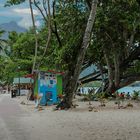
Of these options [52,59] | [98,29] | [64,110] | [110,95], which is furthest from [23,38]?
[64,110]

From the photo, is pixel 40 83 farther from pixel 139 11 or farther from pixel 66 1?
pixel 139 11

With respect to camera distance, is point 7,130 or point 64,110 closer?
point 7,130

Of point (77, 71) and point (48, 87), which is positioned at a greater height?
point (77, 71)

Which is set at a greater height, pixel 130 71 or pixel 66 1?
pixel 66 1

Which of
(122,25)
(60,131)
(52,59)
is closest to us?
(60,131)

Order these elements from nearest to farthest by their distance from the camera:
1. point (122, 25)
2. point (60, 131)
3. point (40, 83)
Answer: point (60, 131) < point (40, 83) < point (122, 25)

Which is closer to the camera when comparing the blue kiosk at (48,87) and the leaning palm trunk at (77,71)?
the leaning palm trunk at (77,71)

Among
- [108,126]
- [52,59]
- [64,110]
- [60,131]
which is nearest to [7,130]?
[60,131]

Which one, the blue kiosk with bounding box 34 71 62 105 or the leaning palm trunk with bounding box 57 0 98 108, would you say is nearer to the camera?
the leaning palm trunk with bounding box 57 0 98 108

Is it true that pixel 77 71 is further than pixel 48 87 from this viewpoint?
No

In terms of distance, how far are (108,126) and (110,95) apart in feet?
72.6

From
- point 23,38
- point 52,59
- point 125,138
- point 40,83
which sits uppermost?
point 23,38

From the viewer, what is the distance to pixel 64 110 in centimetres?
2653

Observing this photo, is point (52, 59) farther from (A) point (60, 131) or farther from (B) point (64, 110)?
(A) point (60, 131)
